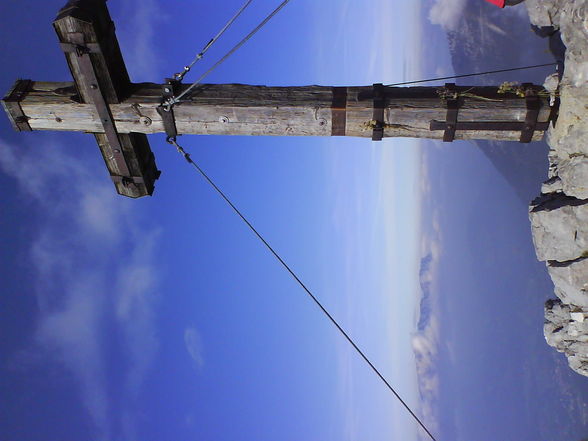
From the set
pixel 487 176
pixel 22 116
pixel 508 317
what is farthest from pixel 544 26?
pixel 487 176

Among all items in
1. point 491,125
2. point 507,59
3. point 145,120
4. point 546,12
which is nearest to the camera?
point 491,125

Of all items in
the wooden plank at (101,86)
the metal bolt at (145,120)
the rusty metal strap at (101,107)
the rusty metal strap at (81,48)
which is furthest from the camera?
the metal bolt at (145,120)

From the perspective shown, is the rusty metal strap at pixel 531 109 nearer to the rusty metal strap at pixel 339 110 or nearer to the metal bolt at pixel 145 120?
the rusty metal strap at pixel 339 110

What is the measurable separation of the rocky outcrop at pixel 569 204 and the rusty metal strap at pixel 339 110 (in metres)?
2.91

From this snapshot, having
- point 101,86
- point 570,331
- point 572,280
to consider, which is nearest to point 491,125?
point 572,280

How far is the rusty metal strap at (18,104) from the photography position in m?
6.14

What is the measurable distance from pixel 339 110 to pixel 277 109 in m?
0.88

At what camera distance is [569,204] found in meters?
6.06

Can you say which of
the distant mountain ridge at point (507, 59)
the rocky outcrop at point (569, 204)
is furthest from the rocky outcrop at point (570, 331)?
the distant mountain ridge at point (507, 59)

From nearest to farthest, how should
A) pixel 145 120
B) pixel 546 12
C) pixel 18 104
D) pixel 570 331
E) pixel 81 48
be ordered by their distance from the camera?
pixel 81 48 < pixel 18 104 < pixel 145 120 < pixel 570 331 < pixel 546 12

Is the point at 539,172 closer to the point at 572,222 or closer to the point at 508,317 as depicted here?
the point at 572,222

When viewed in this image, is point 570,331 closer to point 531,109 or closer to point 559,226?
point 559,226

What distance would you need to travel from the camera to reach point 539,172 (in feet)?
199

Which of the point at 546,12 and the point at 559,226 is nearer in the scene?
the point at 559,226
